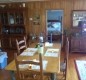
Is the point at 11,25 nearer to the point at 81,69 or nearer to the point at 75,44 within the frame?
the point at 75,44

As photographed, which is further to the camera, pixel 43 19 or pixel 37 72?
pixel 43 19

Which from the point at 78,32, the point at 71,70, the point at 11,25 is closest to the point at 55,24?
the point at 78,32

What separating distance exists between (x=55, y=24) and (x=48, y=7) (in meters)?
0.90

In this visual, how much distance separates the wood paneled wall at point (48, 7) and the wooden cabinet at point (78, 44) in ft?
2.70

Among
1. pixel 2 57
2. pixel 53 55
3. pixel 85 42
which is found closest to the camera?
pixel 53 55

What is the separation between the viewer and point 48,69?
7.47 ft

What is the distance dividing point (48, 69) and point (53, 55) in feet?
2.48

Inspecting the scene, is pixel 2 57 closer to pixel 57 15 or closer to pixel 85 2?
pixel 57 15

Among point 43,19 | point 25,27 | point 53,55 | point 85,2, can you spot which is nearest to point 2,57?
point 53,55

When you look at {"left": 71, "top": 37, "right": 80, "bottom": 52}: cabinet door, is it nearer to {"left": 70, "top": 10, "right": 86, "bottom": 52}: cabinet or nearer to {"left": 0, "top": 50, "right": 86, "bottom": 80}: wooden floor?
{"left": 70, "top": 10, "right": 86, "bottom": 52}: cabinet

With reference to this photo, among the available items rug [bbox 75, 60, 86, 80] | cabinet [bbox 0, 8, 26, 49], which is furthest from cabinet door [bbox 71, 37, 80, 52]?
cabinet [bbox 0, 8, 26, 49]

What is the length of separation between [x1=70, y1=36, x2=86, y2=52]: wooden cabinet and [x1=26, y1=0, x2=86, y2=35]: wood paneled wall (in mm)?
824

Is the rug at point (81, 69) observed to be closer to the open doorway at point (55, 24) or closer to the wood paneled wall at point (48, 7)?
the open doorway at point (55, 24)

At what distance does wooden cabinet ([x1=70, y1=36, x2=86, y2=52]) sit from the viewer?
585cm
